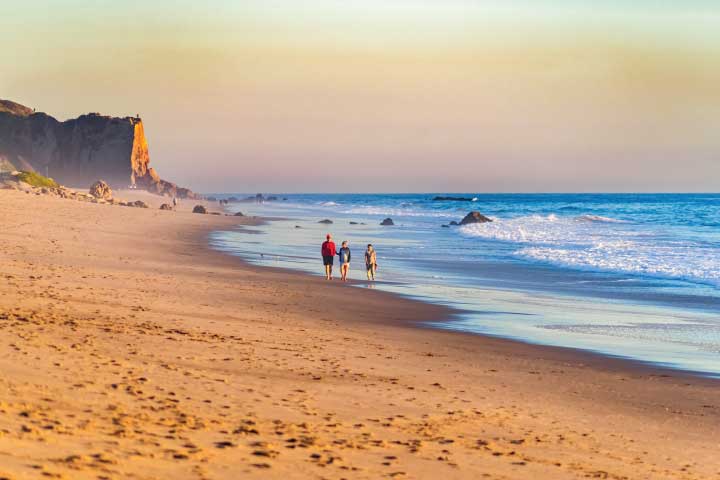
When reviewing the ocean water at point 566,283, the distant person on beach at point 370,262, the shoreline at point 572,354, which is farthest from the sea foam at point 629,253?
the shoreline at point 572,354

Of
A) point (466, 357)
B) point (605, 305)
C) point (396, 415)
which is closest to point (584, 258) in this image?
point (605, 305)

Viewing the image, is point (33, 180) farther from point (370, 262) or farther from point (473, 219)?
point (370, 262)

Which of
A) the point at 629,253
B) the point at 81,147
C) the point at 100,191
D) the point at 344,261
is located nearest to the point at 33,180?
the point at 100,191

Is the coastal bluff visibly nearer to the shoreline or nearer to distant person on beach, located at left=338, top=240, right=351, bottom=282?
distant person on beach, located at left=338, top=240, right=351, bottom=282

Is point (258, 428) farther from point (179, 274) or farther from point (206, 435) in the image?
point (179, 274)

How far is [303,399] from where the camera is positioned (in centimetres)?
920

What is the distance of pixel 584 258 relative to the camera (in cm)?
3484

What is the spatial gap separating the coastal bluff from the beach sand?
150771 mm

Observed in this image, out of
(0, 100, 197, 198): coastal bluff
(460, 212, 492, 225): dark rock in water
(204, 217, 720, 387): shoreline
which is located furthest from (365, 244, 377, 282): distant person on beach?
(0, 100, 197, 198): coastal bluff

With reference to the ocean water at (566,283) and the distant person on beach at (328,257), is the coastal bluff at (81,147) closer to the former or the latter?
the ocean water at (566,283)

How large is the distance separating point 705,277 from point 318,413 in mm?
22011

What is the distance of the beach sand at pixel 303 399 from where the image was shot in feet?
22.2

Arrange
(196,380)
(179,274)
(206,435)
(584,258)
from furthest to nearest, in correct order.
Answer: (584,258) < (179,274) < (196,380) < (206,435)

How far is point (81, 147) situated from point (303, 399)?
581 feet
